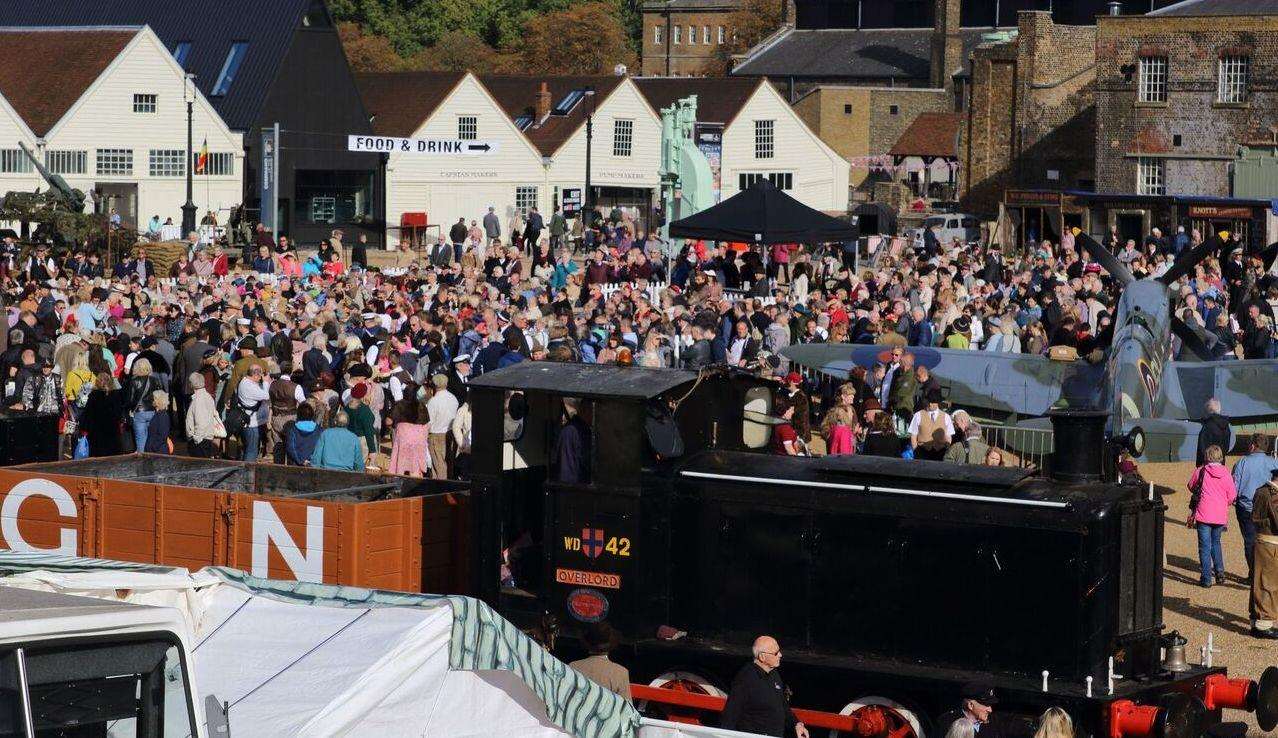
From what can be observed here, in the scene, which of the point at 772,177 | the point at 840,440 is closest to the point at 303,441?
the point at 840,440

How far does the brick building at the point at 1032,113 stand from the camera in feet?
213

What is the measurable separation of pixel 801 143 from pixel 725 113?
360cm

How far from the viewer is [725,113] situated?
68062 millimetres

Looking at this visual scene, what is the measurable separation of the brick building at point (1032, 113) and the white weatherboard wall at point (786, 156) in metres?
6.42

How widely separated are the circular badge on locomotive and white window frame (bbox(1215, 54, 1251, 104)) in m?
48.6

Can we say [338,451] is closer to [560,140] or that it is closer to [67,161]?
[67,161]

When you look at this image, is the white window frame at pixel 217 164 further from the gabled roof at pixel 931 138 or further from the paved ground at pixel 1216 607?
the paved ground at pixel 1216 607

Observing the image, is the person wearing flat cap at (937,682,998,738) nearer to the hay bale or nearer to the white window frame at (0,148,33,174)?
the hay bale

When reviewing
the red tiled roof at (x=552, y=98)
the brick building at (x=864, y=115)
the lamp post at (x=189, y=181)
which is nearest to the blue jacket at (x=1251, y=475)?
the lamp post at (x=189, y=181)

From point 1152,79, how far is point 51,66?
3398 centimetres

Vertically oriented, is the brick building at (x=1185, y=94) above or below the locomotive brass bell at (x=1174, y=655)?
above

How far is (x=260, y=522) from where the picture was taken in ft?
43.7

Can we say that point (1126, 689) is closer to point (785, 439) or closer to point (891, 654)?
point (891, 654)

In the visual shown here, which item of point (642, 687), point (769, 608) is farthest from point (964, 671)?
point (642, 687)
